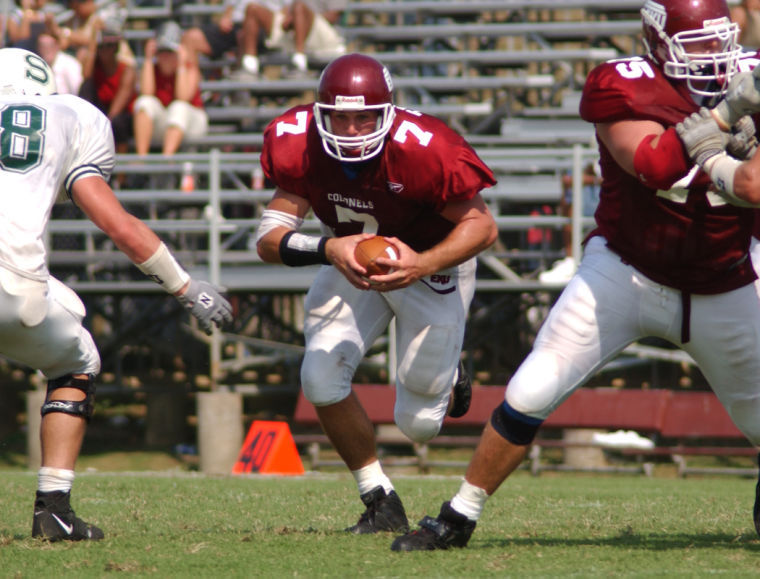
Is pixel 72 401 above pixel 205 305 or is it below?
below

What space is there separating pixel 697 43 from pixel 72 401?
242 cm

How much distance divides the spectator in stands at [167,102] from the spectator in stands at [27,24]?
51.1 inches

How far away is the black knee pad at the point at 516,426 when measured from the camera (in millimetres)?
4020

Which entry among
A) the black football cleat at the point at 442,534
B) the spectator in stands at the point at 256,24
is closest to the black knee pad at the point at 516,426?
the black football cleat at the point at 442,534

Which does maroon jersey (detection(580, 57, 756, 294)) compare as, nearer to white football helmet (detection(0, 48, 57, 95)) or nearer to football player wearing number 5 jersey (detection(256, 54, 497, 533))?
football player wearing number 5 jersey (detection(256, 54, 497, 533))

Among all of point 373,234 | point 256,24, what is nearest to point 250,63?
point 256,24

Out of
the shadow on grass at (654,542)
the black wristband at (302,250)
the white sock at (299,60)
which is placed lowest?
the shadow on grass at (654,542)

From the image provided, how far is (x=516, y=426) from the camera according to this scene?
4.03 metres

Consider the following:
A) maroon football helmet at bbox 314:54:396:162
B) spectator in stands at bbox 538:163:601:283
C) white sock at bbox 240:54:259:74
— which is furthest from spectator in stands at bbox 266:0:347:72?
maroon football helmet at bbox 314:54:396:162

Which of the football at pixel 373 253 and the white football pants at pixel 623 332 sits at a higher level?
the football at pixel 373 253

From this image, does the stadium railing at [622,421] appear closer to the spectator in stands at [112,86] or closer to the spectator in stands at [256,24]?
the spectator in stands at [112,86]

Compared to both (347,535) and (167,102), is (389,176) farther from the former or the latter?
(167,102)

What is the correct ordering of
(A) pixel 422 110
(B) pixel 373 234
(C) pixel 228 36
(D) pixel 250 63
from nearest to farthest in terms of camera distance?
(B) pixel 373 234
(A) pixel 422 110
(D) pixel 250 63
(C) pixel 228 36

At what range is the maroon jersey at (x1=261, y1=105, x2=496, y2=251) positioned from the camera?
4.54 meters
